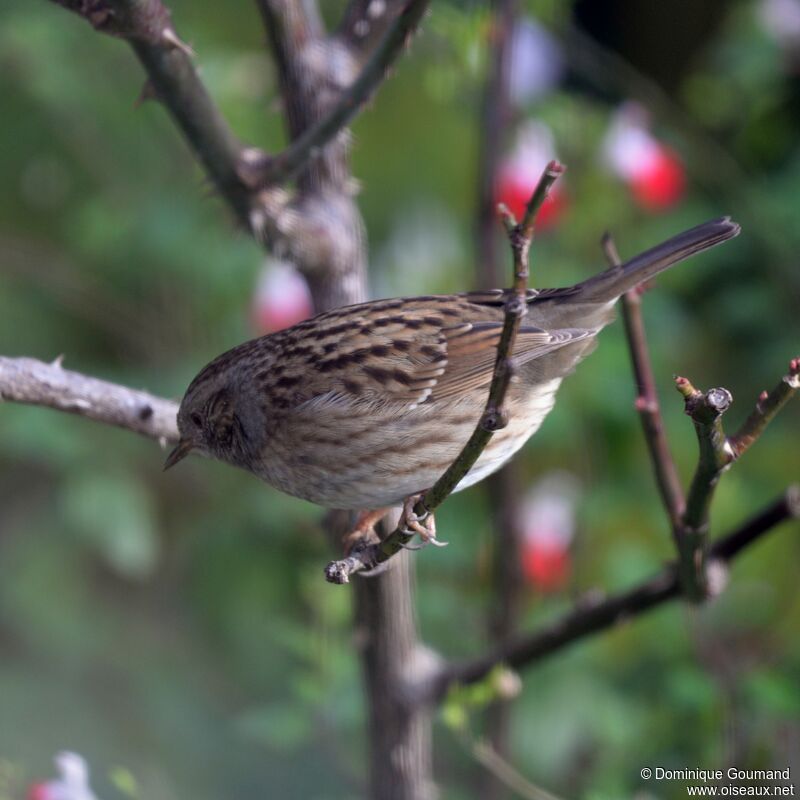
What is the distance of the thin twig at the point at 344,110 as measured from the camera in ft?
5.53

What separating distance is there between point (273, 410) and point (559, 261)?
1315 mm

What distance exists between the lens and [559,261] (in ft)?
10.2

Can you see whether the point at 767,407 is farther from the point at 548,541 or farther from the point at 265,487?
the point at 265,487

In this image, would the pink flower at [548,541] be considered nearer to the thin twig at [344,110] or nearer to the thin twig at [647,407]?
the thin twig at [647,407]

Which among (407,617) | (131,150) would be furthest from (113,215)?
(407,617)

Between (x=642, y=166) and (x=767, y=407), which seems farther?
(x=642, y=166)

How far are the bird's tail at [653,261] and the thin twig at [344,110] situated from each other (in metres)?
0.49

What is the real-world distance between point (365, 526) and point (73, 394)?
1.88 ft

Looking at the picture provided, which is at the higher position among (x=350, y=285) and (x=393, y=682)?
(x=350, y=285)

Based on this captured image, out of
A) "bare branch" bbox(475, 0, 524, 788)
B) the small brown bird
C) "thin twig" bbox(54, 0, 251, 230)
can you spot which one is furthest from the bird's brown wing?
"bare branch" bbox(475, 0, 524, 788)

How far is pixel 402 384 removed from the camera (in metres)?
1.96

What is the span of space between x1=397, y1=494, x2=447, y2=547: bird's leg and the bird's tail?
0.45 metres

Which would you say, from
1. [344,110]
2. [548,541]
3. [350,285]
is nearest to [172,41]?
[344,110]

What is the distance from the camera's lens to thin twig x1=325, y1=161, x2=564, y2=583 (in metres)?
1.19
